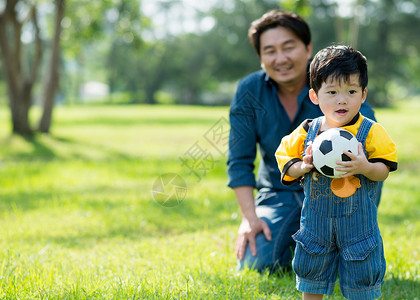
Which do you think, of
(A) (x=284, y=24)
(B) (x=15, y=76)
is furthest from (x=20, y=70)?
(A) (x=284, y=24)

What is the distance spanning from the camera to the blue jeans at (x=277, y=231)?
10.7ft

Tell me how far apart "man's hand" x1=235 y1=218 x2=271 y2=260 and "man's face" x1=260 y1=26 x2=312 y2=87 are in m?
1.11

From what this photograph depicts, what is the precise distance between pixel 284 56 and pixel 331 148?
1.62 metres

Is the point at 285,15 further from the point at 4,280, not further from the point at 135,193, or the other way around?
the point at 135,193

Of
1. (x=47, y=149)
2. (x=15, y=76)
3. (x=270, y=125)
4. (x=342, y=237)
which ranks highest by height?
(x=270, y=125)

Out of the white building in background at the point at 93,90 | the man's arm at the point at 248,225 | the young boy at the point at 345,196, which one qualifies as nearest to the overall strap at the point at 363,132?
the young boy at the point at 345,196

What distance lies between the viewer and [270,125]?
356 cm

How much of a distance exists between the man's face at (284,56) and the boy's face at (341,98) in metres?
1.39

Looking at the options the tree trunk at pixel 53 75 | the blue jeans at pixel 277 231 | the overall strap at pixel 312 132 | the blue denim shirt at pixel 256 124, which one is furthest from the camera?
the tree trunk at pixel 53 75

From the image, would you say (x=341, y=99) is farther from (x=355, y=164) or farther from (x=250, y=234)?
(x=250, y=234)

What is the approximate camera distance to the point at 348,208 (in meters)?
2.15

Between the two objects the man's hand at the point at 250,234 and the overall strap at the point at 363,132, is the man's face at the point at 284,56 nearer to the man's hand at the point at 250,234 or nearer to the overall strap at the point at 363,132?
the man's hand at the point at 250,234

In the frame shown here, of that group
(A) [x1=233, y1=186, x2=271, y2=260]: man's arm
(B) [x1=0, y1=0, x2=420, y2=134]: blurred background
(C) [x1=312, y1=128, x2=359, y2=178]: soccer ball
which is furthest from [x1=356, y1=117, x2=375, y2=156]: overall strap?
(B) [x1=0, y1=0, x2=420, y2=134]: blurred background

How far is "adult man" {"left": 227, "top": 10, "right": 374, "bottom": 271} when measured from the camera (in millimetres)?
3359
